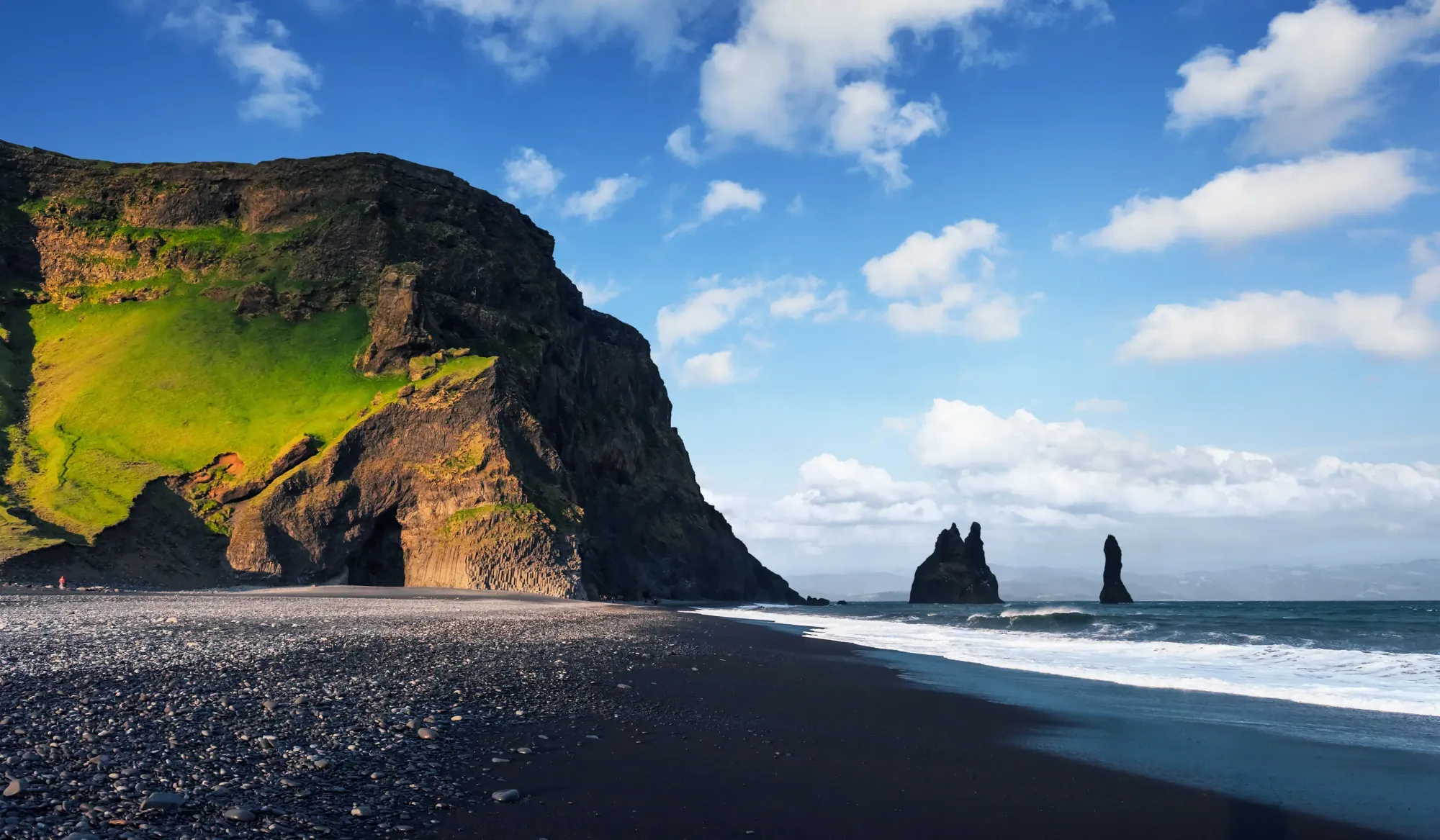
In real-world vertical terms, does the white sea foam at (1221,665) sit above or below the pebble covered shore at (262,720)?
below

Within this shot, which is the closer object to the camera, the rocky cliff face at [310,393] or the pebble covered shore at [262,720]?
the pebble covered shore at [262,720]

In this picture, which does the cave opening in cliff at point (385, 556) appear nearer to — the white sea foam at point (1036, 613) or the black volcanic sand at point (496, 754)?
the white sea foam at point (1036, 613)

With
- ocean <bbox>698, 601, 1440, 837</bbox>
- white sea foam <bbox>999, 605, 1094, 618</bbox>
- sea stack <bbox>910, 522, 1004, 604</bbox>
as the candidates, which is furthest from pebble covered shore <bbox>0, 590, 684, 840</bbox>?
sea stack <bbox>910, 522, 1004, 604</bbox>

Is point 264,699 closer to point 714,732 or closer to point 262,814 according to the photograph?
point 262,814

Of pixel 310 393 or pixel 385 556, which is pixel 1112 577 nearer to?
pixel 385 556

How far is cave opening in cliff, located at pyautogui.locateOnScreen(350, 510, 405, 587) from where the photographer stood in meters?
53.0

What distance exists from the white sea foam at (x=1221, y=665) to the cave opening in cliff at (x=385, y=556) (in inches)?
1347

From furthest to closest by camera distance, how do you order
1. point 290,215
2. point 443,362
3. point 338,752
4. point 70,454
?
1. point 290,215
2. point 443,362
3. point 70,454
4. point 338,752

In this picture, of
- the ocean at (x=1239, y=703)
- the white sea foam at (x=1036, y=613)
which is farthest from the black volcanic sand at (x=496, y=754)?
the white sea foam at (x=1036, y=613)

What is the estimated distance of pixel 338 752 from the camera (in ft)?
22.5

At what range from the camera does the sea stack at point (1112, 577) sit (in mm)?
128875

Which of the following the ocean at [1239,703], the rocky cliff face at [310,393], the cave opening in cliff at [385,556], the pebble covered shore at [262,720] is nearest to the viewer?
the pebble covered shore at [262,720]

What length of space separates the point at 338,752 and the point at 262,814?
1.61 m

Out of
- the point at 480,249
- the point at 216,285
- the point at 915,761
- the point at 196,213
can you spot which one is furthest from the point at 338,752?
the point at 196,213
